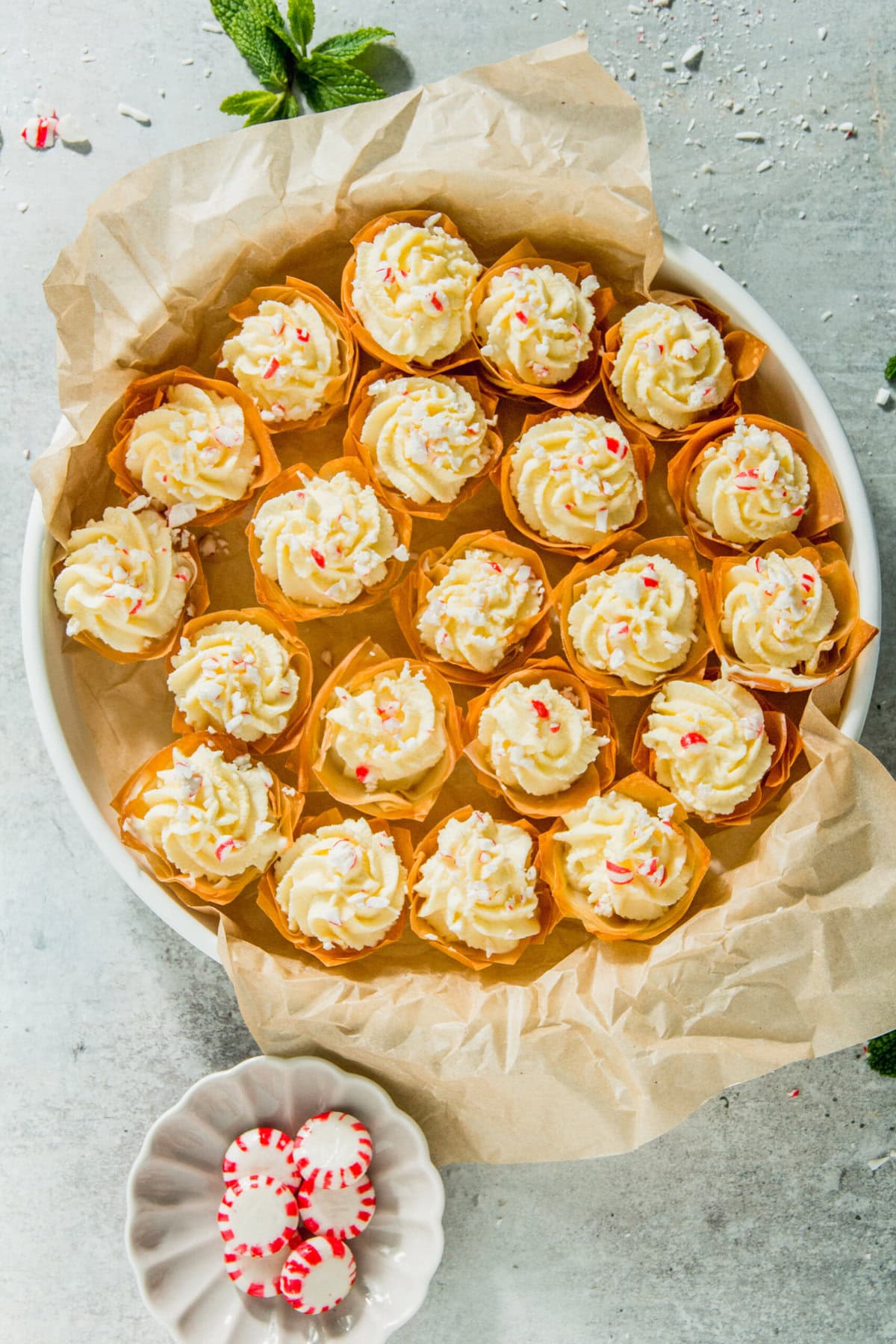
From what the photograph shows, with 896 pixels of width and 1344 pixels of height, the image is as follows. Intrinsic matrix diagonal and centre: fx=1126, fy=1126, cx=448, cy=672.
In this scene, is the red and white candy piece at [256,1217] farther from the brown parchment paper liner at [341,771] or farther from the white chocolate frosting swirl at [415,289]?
the white chocolate frosting swirl at [415,289]

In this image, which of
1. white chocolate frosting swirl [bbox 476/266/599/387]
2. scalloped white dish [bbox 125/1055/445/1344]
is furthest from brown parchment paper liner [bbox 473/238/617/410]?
scalloped white dish [bbox 125/1055/445/1344]

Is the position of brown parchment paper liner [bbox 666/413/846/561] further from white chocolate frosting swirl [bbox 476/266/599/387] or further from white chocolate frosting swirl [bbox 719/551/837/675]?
white chocolate frosting swirl [bbox 476/266/599/387]

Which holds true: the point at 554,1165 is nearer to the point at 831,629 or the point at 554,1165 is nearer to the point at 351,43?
the point at 831,629

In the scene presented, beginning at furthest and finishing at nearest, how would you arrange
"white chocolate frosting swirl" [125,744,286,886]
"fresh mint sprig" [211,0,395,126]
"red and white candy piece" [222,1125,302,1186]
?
"fresh mint sprig" [211,0,395,126]
"red and white candy piece" [222,1125,302,1186]
"white chocolate frosting swirl" [125,744,286,886]

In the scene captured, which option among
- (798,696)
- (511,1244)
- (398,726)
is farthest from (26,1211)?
(798,696)

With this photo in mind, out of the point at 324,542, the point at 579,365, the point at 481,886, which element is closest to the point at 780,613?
the point at 579,365

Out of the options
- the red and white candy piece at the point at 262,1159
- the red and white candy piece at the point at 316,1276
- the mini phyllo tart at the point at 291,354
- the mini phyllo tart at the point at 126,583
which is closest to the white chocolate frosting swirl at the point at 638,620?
the mini phyllo tart at the point at 291,354
